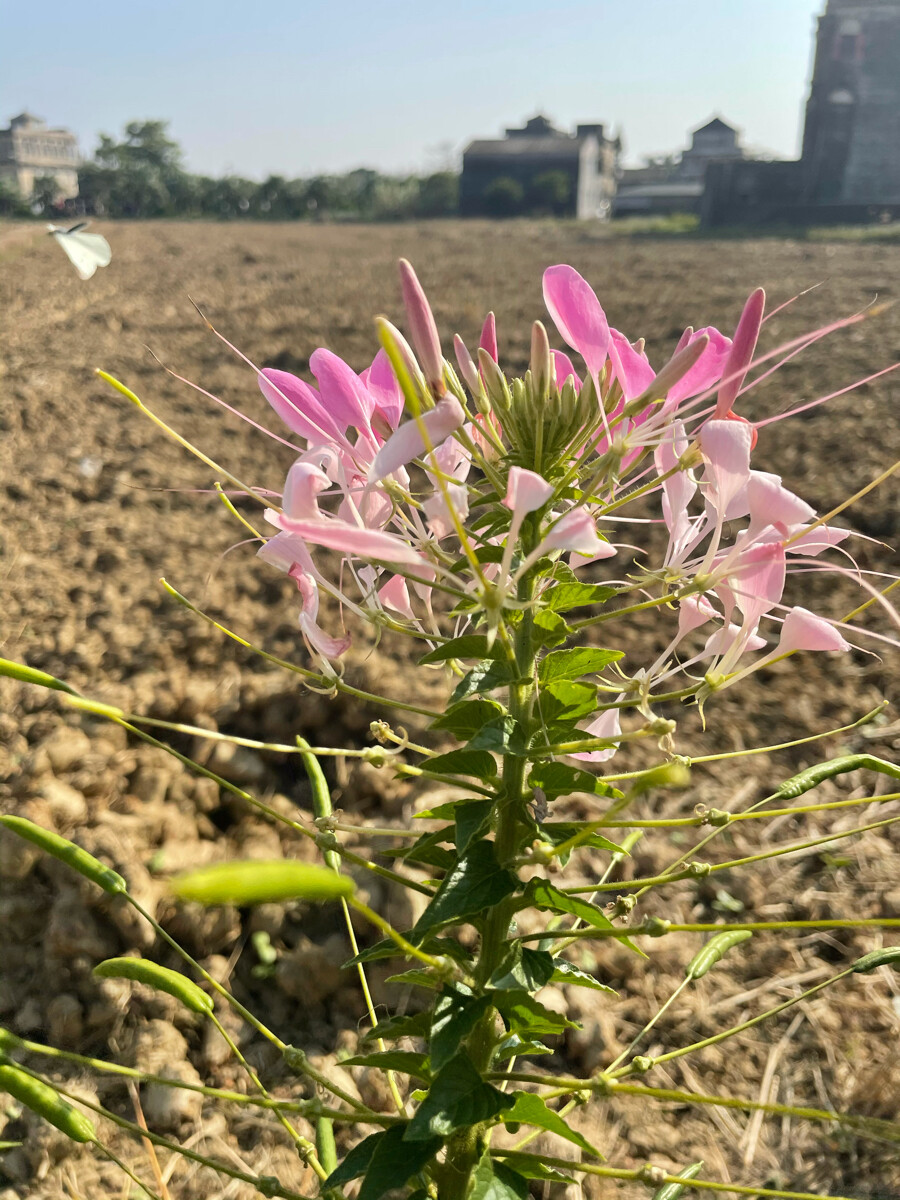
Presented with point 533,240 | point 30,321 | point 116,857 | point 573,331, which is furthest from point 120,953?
point 533,240

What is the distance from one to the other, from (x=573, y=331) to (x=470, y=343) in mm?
7838

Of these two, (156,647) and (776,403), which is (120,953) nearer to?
(156,647)

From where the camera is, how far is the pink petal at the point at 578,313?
1041 mm

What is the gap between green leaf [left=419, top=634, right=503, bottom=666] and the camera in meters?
1.21

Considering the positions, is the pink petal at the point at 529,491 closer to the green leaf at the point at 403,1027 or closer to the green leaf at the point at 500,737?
the green leaf at the point at 500,737

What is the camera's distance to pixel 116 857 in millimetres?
2590

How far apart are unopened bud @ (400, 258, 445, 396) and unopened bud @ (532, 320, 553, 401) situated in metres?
0.13

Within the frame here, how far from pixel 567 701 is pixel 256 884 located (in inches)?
29.4

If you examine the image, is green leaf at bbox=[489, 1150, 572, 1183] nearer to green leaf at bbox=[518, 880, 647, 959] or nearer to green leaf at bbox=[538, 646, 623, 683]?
green leaf at bbox=[518, 880, 647, 959]

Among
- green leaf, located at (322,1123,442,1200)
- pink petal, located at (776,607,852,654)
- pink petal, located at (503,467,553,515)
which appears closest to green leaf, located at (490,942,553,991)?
green leaf, located at (322,1123,442,1200)

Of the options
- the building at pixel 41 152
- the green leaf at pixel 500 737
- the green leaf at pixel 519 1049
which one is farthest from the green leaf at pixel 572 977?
the building at pixel 41 152

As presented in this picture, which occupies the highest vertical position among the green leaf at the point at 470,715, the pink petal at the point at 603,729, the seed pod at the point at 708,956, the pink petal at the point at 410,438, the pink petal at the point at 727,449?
the pink petal at the point at 410,438

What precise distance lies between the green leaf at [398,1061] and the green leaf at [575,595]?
0.69m

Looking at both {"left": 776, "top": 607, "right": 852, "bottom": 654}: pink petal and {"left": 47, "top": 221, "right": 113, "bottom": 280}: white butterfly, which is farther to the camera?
{"left": 47, "top": 221, "right": 113, "bottom": 280}: white butterfly
